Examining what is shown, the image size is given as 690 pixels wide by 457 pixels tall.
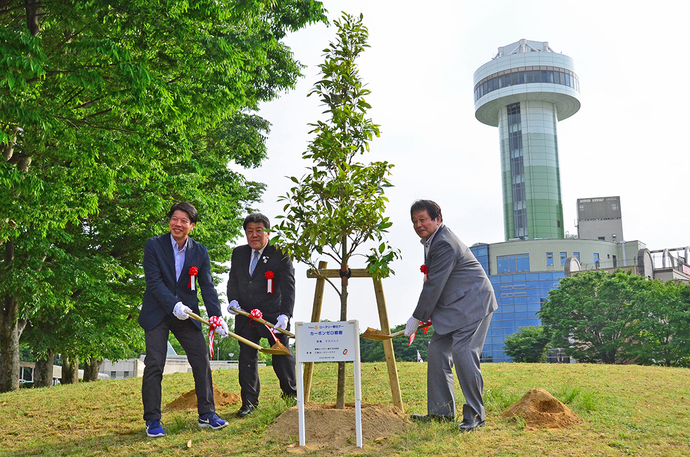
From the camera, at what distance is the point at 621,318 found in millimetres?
39625

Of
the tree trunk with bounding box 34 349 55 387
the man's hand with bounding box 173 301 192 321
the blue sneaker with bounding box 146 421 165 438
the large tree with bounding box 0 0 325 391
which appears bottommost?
the tree trunk with bounding box 34 349 55 387

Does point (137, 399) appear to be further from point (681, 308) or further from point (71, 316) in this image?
point (681, 308)

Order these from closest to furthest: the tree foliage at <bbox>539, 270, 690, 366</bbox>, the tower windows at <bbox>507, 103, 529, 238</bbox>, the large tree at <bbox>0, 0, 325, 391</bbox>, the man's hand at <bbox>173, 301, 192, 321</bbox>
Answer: the man's hand at <bbox>173, 301, 192, 321</bbox>, the large tree at <bbox>0, 0, 325, 391</bbox>, the tree foliage at <bbox>539, 270, 690, 366</bbox>, the tower windows at <bbox>507, 103, 529, 238</bbox>

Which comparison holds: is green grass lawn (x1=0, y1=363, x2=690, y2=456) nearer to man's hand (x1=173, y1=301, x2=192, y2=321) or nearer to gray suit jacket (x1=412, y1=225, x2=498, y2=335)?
gray suit jacket (x1=412, y1=225, x2=498, y2=335)

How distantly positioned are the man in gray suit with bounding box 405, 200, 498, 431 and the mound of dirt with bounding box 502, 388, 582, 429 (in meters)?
0.58

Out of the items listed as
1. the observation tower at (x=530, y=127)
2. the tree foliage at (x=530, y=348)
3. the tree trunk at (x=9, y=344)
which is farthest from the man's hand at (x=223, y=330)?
the observation tower at (x=530, y=127)

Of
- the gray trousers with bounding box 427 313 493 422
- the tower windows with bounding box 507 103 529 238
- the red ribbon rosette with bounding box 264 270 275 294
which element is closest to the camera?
the gray trousers with bounding box 427 313 493 422

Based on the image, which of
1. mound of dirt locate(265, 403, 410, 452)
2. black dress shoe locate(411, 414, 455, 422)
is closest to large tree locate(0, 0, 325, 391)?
mound of dirt locate(265, 403, 410, 452)

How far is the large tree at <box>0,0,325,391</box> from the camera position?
8000 mm

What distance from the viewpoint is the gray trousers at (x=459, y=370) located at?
563 cm

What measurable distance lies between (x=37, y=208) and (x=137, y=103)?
3993 millimetres

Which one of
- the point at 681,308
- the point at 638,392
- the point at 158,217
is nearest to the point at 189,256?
the point at 638,392

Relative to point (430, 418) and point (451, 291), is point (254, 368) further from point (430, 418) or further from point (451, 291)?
point (451, 291)

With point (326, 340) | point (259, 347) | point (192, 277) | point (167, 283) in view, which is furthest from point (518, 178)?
point (326, 340)
